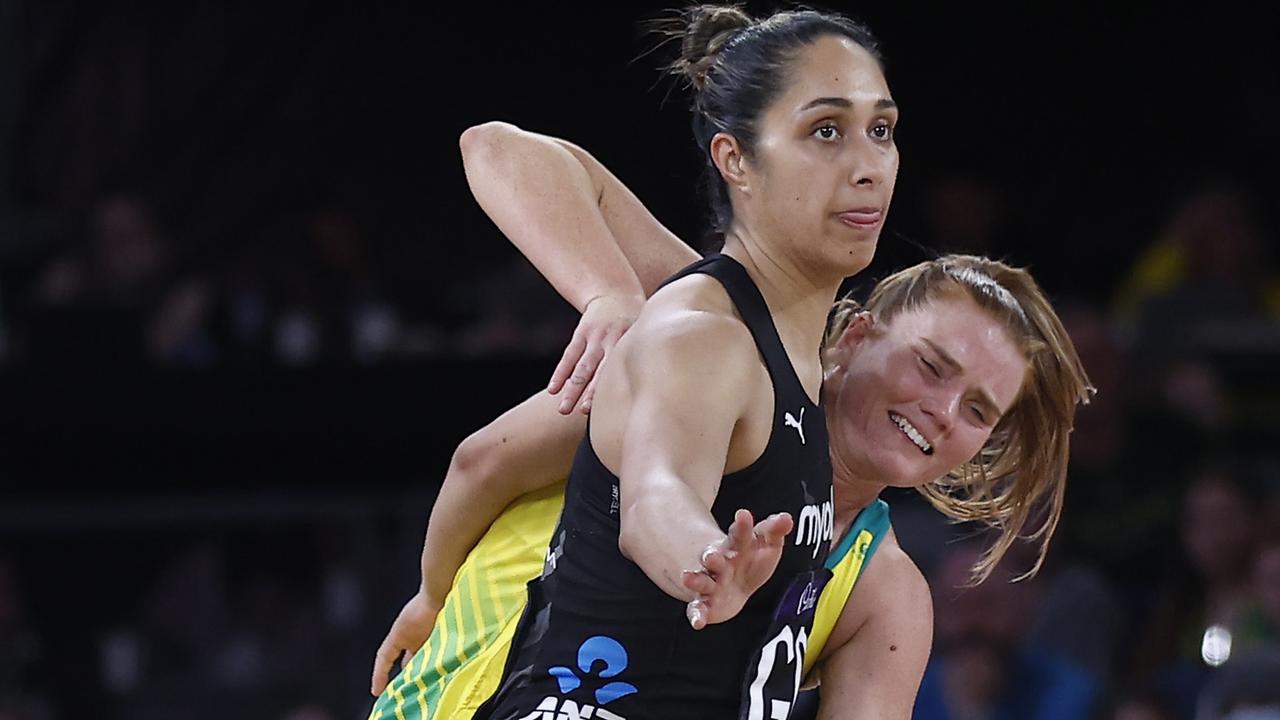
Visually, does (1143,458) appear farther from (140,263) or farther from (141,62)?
(141,62)

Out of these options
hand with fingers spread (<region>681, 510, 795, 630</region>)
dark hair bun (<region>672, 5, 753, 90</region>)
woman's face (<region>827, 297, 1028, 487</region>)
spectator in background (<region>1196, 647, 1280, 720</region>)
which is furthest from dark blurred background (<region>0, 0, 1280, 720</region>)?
hand with fingers spread (<region>681, 510, 795, 630</region>)

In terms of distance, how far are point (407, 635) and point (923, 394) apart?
695 mm

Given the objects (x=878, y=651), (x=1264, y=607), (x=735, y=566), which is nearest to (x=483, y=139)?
(x=878, y=651)

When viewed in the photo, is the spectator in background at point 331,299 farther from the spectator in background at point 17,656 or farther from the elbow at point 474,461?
the elbow at point 474,461

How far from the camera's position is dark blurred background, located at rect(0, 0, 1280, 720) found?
4465 mm

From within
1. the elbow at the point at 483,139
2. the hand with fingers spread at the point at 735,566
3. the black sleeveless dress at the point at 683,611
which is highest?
the elbow at the point at 483,139

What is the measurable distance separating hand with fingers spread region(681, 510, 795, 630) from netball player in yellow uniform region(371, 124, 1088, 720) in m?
0.56

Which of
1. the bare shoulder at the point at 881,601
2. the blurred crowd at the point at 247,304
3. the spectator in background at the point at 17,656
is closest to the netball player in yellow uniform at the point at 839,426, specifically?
the bare shoulder at the point at 881,601

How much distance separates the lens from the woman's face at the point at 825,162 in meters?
1.71

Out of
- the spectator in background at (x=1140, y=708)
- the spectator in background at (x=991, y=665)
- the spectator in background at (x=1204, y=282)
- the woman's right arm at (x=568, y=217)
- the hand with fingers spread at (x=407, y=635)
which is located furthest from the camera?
the spectator in background at (x=1204, y=282)

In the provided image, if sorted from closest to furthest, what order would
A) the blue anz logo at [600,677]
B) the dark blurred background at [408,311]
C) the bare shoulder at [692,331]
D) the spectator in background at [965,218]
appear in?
the bare shoulder at [692,331], the blue anz logo at [600,677], the dark blurred background at [408,311], the spectator in background at [965,218]

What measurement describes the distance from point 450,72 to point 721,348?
15.8ft

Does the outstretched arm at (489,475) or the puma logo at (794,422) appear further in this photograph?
the outstretched arm at (489,475)

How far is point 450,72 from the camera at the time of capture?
6270 mm
